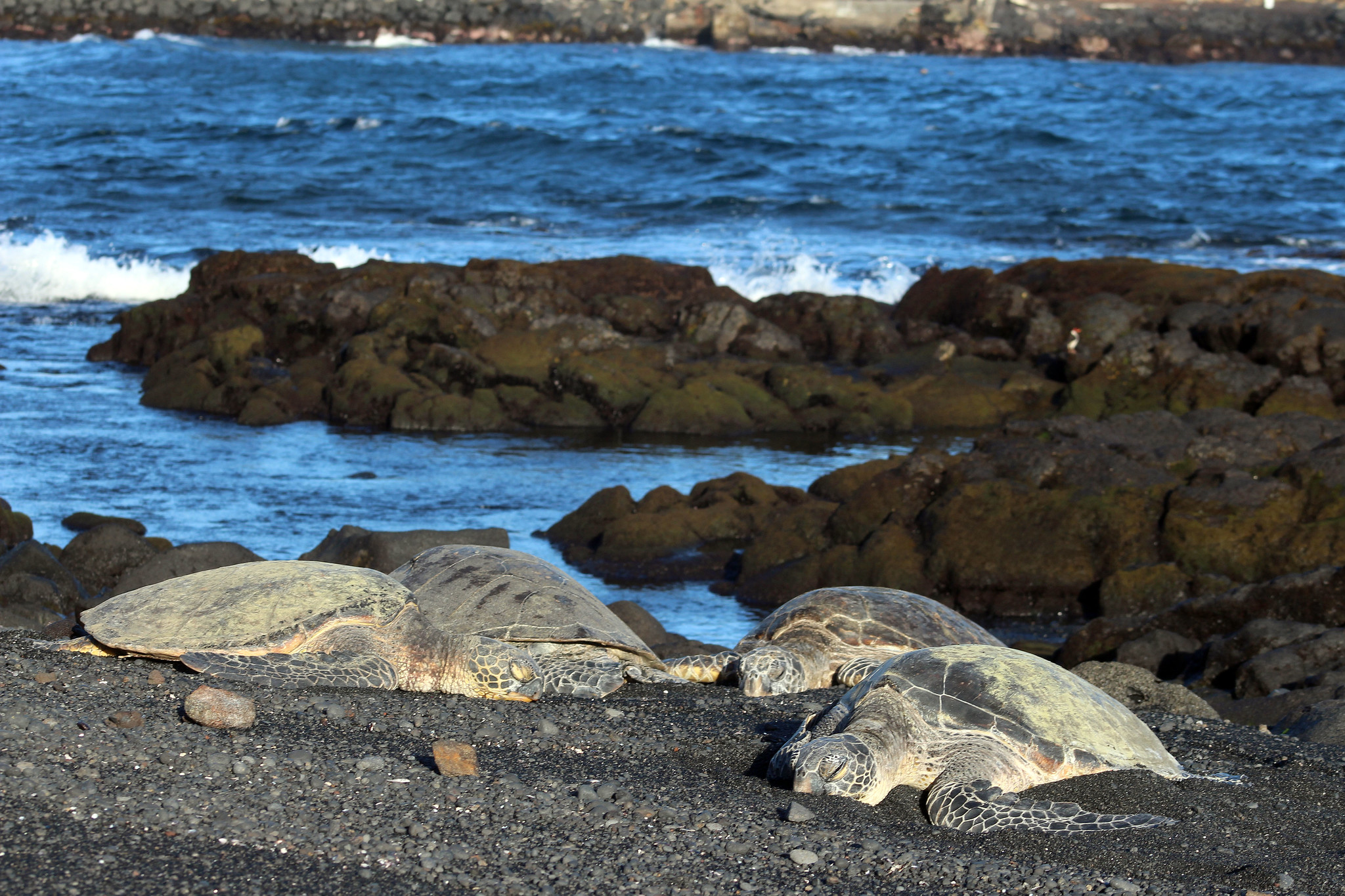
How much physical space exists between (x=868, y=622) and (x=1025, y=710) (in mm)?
1713

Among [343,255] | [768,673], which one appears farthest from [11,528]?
[343,255]

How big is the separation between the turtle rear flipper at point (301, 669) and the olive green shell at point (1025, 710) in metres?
1.91

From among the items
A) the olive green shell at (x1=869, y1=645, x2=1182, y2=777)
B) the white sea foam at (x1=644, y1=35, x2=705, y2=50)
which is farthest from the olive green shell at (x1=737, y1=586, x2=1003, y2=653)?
the white sea foam at (x1=644, y1=35, x2=705, y2=50)

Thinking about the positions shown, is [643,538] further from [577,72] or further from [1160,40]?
[1160,40]

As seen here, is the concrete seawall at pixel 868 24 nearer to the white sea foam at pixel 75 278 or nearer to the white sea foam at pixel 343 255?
the white sea foam at pixel 343 255

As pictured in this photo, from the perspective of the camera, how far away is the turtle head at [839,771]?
3879 millimetres

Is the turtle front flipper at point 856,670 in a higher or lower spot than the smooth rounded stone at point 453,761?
lower

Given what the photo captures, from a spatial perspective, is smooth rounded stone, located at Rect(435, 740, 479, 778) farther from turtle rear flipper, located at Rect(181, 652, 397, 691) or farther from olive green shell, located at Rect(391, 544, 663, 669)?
olive green shell, located at Rect(391, 544, 663, 669)

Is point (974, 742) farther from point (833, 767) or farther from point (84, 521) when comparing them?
point (84, 521)

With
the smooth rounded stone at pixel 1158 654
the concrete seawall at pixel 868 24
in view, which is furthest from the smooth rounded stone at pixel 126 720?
the concrete seawall at pixel 868 24

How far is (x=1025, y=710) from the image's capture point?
429 centimetres

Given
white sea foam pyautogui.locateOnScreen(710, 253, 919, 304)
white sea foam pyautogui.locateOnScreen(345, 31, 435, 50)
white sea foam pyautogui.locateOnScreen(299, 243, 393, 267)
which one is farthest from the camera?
white sea foam pyautogui.locateOnScreen(345, 31, 435, 50)

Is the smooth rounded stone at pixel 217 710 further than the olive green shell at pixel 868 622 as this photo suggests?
No

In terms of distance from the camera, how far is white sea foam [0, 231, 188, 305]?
19359mm
